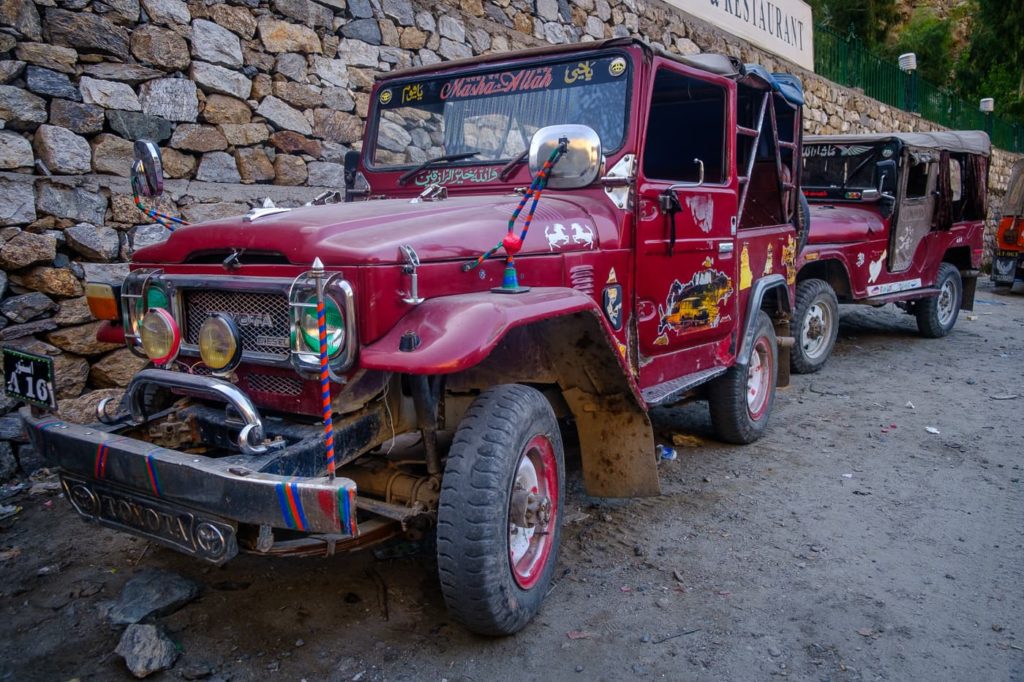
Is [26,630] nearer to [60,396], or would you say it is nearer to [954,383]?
[60,396]

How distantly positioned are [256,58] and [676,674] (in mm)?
4933

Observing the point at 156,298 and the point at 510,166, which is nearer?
the point at 156,298

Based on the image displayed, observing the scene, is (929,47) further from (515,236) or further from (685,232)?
(515,236)

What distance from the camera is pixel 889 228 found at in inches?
307

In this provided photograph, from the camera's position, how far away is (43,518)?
3902 millimetres

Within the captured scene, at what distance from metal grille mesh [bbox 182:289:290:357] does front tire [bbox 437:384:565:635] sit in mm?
674

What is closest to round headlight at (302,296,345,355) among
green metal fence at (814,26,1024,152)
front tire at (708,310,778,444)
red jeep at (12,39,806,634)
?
red jeep at (12,39,806,634)

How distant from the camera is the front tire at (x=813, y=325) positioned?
690cm

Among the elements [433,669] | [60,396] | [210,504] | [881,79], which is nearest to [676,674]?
[433,669]

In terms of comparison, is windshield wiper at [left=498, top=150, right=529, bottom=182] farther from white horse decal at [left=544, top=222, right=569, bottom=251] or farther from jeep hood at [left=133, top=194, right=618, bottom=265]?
white horse decal at [left=544, top=222, right=569, bottom=251]

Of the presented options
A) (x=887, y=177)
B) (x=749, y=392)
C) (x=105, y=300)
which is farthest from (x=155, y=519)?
(x=887, y=177)

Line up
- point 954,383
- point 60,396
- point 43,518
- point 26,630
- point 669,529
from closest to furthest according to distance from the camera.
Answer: point 26,630
point 669,529
point 43,518
point 60,396
point 954,383

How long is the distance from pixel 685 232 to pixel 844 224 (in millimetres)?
4217

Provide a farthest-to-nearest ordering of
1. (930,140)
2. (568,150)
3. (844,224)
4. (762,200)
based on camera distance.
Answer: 1. (930,140)
2. (844,224)
3. (762,200)
4. (568,150)
